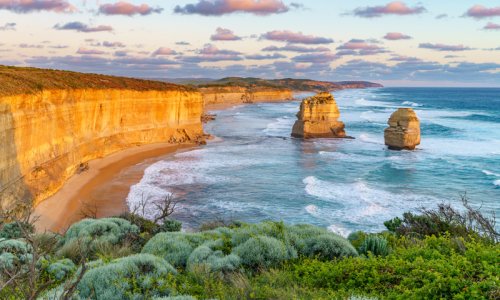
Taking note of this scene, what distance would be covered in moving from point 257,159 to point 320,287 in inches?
1208

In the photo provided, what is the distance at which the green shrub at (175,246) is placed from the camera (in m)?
9.52

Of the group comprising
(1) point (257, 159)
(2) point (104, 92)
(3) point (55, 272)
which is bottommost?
(1) point (257, 159)

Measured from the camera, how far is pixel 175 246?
9.86 meters

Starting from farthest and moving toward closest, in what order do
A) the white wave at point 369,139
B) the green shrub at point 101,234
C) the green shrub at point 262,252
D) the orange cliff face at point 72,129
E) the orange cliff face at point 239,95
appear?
the orange cliff face at point 239,95, the white wave at point 369,139, the orange cliff face at point 72,129, the green shrub at point 101,234, the green shrub at point 262,252

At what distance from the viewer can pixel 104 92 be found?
37562 mm

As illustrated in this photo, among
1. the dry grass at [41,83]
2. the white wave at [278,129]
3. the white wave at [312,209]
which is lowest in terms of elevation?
the white wave at [312,209]

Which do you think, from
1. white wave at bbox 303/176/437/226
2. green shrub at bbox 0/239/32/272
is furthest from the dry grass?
white wave at bbox 303/176/437/226

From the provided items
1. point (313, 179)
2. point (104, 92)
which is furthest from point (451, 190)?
point (104, 92)

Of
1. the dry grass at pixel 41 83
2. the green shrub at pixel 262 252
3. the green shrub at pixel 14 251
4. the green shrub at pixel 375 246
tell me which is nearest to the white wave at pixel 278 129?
the dry grass at pixel 41 83

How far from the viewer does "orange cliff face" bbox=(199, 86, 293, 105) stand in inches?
4995

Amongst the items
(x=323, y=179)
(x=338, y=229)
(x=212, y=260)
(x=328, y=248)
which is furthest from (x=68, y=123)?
(x=328, y=248)

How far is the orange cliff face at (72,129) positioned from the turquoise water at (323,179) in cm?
495

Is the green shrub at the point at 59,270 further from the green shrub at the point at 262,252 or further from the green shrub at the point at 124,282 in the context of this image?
the green shrub at the point at 262,252

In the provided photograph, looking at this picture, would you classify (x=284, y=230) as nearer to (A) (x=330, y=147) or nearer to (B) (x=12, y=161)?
(B) (x=12, y=161)
